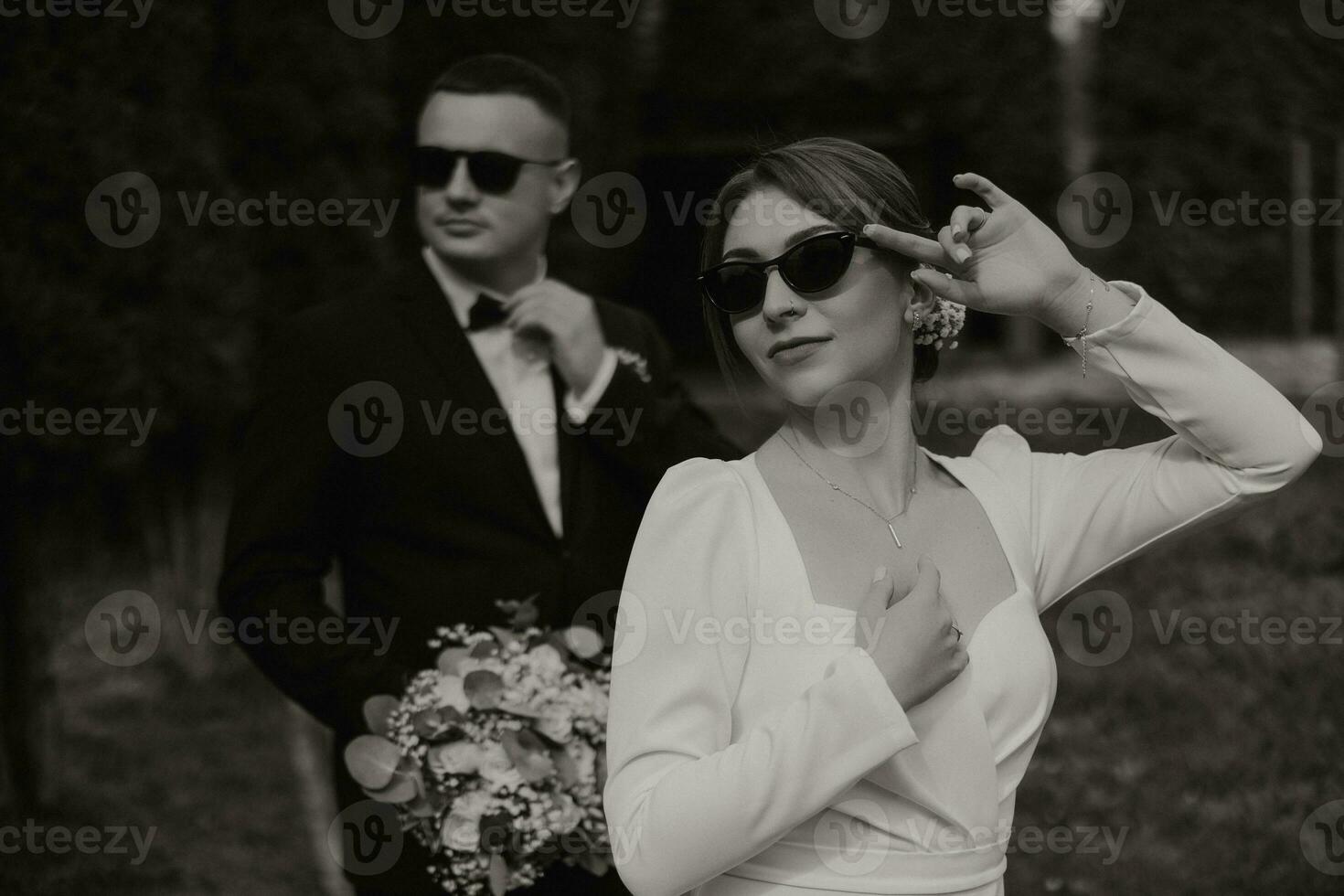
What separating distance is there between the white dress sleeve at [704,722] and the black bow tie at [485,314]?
4.58 ft

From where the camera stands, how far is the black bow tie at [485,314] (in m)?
3.50

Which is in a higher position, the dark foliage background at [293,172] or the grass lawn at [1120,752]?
the dark foliage background at [293,172]

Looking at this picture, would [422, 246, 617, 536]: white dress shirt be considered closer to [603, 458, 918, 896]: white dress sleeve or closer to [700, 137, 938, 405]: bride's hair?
[700, 137, 938, 405]: bride's hair

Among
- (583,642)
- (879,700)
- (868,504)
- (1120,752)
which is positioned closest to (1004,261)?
(868,504)

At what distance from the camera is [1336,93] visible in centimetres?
636

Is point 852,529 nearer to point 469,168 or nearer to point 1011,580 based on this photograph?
point 1011,580

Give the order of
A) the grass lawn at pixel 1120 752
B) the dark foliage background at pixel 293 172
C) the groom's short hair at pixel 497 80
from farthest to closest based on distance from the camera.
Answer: the dark foliage background at pixel 293 172 < the grass lawn at pixel 1120 752 < the groom's short hair at pixel 497 80

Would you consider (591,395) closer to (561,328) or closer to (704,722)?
(561,328)

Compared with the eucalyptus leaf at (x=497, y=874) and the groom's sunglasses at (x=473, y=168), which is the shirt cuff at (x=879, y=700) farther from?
the groom's sunglasses at (x=473, y=168)

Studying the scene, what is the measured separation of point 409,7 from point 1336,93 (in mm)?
4513

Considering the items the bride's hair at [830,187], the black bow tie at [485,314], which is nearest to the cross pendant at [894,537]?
the bride's hair at [830,187]

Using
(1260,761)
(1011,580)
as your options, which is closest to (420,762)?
(1011,580)

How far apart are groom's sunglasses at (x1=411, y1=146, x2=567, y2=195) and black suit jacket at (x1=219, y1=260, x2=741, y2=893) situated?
0.89 ft

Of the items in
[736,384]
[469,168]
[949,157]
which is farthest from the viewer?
[949,157]
